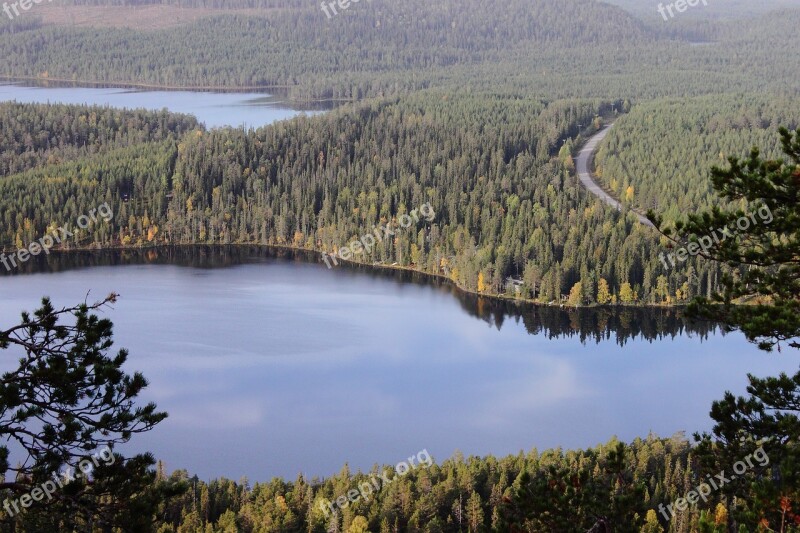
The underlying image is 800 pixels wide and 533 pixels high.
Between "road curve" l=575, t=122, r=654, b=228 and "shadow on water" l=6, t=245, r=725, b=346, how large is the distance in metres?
17.2

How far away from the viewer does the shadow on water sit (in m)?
62.3

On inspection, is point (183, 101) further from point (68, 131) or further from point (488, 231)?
point (488, 231)

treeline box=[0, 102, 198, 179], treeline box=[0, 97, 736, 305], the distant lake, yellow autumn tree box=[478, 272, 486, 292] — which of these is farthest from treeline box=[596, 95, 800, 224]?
the distant lake

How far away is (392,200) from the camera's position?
3561 inches

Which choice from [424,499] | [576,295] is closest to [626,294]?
[576,295]

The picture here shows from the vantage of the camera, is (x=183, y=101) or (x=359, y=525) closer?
(x=359, y=525)

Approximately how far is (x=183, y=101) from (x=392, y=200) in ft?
301

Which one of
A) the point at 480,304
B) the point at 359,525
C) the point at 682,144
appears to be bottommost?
the point at 359,525

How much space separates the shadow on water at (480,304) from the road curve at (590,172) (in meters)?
17.2

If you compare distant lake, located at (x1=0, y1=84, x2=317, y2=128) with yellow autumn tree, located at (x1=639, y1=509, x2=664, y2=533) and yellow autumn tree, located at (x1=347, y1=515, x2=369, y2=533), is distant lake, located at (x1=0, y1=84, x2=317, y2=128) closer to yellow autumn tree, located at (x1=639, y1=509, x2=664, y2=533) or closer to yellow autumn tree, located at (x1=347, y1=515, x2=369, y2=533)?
yellow autumn tree, located at (x1=347, y1=515, x2=369, y2=533)

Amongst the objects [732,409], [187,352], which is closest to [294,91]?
[187,352]

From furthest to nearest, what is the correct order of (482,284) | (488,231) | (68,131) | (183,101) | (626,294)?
(183,101)
(68,131)
(488,231)
(482,284)
(626,294)

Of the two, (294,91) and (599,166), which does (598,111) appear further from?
(294,91)

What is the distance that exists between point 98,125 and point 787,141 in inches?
4424
